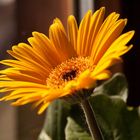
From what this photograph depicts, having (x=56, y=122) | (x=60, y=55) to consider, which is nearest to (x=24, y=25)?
(x=56, y=122)

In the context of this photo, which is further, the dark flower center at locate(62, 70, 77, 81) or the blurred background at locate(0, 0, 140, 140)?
the blurred background at locate(0, 0, 140, 140)

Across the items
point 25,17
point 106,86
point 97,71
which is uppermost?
point 25,17

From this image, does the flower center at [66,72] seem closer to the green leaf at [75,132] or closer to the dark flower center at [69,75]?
the dark flower center at [69,75]

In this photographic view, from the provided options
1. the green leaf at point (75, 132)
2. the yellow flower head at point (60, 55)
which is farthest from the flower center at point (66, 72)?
the green leaf at point (75, 132)

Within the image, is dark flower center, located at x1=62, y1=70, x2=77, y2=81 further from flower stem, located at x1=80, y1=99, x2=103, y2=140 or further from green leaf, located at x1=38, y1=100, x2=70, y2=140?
green leaf, located at x1=38, y1=100, x2=70, y2=140

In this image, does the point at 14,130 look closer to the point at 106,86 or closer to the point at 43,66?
the point at 106,86

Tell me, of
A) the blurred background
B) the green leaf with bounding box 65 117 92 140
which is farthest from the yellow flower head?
the blurred background

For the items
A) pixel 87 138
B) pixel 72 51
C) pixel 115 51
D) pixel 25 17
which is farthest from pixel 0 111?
pixel 115 51
